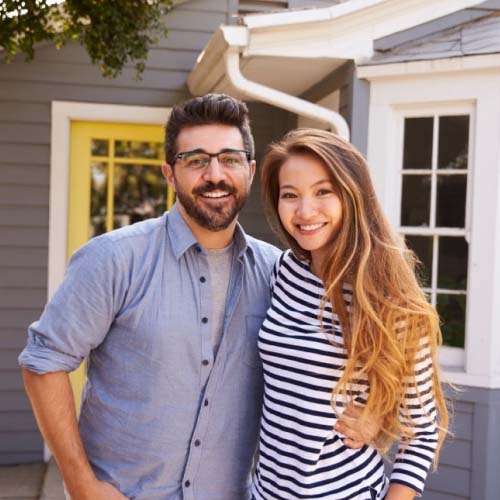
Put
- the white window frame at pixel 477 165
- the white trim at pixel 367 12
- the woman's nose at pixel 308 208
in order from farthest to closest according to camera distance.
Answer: the white window frame at pixel 477 165 → the white trim at pixel 367 12 → the woman's nose at pixel 308 208

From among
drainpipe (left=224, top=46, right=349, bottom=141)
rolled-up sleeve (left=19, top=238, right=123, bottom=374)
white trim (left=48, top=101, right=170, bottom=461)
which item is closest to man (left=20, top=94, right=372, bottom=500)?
rolled-up sleeve (left=19, top=238, right=123, bottom=374)

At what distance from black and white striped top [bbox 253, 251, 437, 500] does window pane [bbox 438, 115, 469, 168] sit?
7.36 ft

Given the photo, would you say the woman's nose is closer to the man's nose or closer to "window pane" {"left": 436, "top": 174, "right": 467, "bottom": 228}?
the man's nose

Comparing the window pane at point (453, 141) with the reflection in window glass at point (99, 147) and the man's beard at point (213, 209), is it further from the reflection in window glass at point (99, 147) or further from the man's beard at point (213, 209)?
the reflection in window glass at point (99, 147)

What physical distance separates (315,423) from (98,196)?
370 cm

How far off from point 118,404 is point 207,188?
618 millimetres

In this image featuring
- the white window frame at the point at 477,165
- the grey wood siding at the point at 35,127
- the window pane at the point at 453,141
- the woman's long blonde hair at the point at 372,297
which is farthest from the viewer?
the grey wood siding at the point at 35,127

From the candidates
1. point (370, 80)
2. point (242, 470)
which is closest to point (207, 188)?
point (242, 470)

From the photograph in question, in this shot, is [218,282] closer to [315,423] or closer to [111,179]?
[315,423]

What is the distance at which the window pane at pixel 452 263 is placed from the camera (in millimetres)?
3869

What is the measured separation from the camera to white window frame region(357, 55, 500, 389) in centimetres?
370

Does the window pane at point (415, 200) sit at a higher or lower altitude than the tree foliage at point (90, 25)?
lower

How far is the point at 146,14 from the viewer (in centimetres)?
403

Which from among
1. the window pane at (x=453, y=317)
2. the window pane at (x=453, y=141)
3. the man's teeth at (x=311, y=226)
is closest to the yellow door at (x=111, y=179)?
the window pane at (x=453, y=141)
